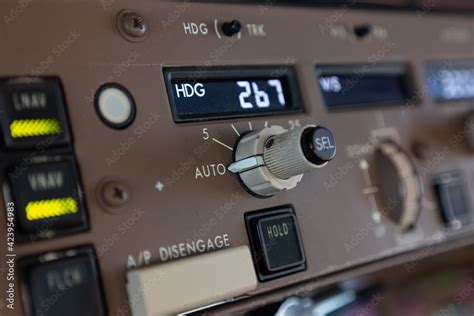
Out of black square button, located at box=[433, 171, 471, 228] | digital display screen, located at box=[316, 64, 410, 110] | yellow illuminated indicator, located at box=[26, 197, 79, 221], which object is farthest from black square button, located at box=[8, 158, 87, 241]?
black square button, located at box=[433, 171, 471, 228]

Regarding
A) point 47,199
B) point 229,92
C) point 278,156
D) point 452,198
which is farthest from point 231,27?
point 452,198

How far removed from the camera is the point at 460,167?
3.14 ft

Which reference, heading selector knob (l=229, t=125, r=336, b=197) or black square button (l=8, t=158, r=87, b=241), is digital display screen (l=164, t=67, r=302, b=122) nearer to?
heading selector knob (l=229, t=125, r=336, b=197)

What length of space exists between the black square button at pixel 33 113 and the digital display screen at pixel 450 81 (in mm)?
605

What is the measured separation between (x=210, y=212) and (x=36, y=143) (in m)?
0.20

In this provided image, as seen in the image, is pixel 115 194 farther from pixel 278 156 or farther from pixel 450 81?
pixel 450 81

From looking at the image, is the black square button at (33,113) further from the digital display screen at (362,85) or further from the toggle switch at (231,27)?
the digital display screen at (362,85)

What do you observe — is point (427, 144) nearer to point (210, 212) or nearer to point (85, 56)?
point (210, 212)

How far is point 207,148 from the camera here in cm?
70

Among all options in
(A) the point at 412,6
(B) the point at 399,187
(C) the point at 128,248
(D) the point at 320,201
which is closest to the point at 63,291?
(C) the point at 128,248

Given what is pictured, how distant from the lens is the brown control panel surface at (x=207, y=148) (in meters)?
0.59

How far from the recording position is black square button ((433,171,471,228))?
907 mm

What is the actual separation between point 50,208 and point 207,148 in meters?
0.19

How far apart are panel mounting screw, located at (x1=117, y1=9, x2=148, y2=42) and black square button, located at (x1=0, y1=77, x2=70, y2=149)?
0.34 feet
